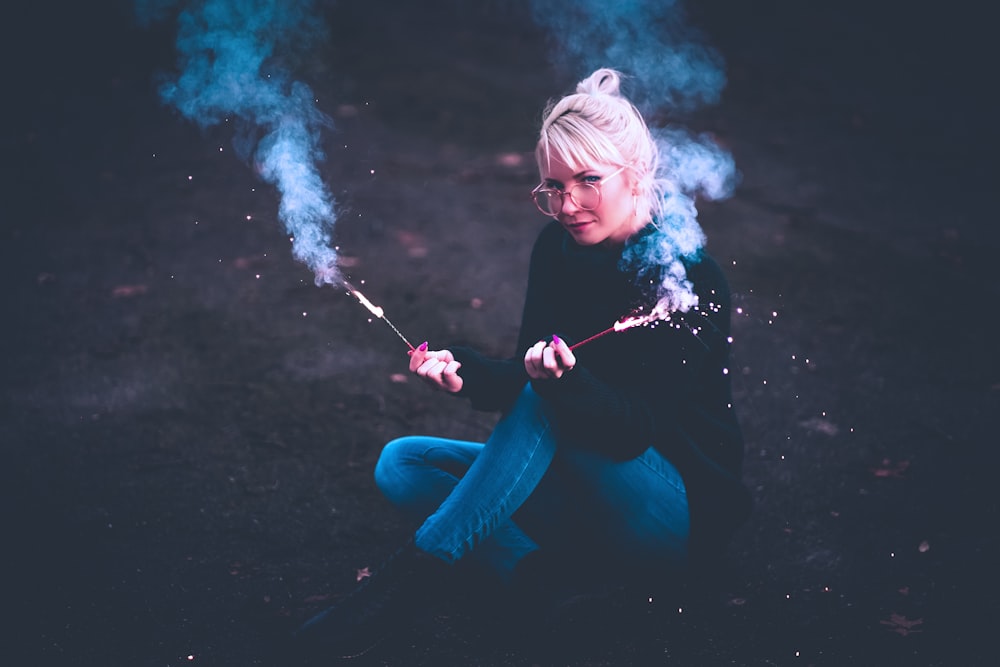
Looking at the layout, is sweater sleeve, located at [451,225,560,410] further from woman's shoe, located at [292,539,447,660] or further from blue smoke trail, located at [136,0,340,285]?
blue smoke trail, located at [136,0,340,285]

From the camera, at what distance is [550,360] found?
265 cm

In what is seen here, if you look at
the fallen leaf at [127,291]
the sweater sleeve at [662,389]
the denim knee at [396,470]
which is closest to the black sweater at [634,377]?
the sweater sleeve at [662,389]

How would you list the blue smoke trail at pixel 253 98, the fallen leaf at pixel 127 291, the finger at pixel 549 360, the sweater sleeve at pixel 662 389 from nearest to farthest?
the finger at pixel 549 360, the sweater sleeve at pixel 662 389, the blue smoke trail at pixel 253 98, the fallen leaf at pixel 127 291

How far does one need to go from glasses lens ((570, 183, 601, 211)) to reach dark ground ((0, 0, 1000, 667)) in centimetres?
143

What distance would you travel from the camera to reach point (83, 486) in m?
3.97

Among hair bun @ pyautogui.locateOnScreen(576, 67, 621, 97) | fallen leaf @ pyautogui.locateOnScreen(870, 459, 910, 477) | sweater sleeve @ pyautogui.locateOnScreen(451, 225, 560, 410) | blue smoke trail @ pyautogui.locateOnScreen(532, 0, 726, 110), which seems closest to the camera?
hair bun @ pyautogui.locateOnScreen(576, 67, 621, 97)

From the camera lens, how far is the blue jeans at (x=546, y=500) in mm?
2891

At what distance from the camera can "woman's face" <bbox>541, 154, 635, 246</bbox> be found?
2.86 m

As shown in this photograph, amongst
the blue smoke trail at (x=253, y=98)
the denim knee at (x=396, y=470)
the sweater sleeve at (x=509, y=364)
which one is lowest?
the denim knee at (x=396, y=470)

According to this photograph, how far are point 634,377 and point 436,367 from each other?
24.5 inches

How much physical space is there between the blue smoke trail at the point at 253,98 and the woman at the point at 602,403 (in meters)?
0.93

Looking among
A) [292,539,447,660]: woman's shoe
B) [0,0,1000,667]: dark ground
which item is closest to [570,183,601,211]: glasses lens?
[292,539,447,660]: woman's shoe

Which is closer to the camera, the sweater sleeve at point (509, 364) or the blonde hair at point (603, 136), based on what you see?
the blonde hair at point (603, 136)

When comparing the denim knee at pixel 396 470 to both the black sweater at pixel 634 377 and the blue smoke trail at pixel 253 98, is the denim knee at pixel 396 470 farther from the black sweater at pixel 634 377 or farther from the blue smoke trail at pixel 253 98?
the blue smoke trail at pixel 253 98
